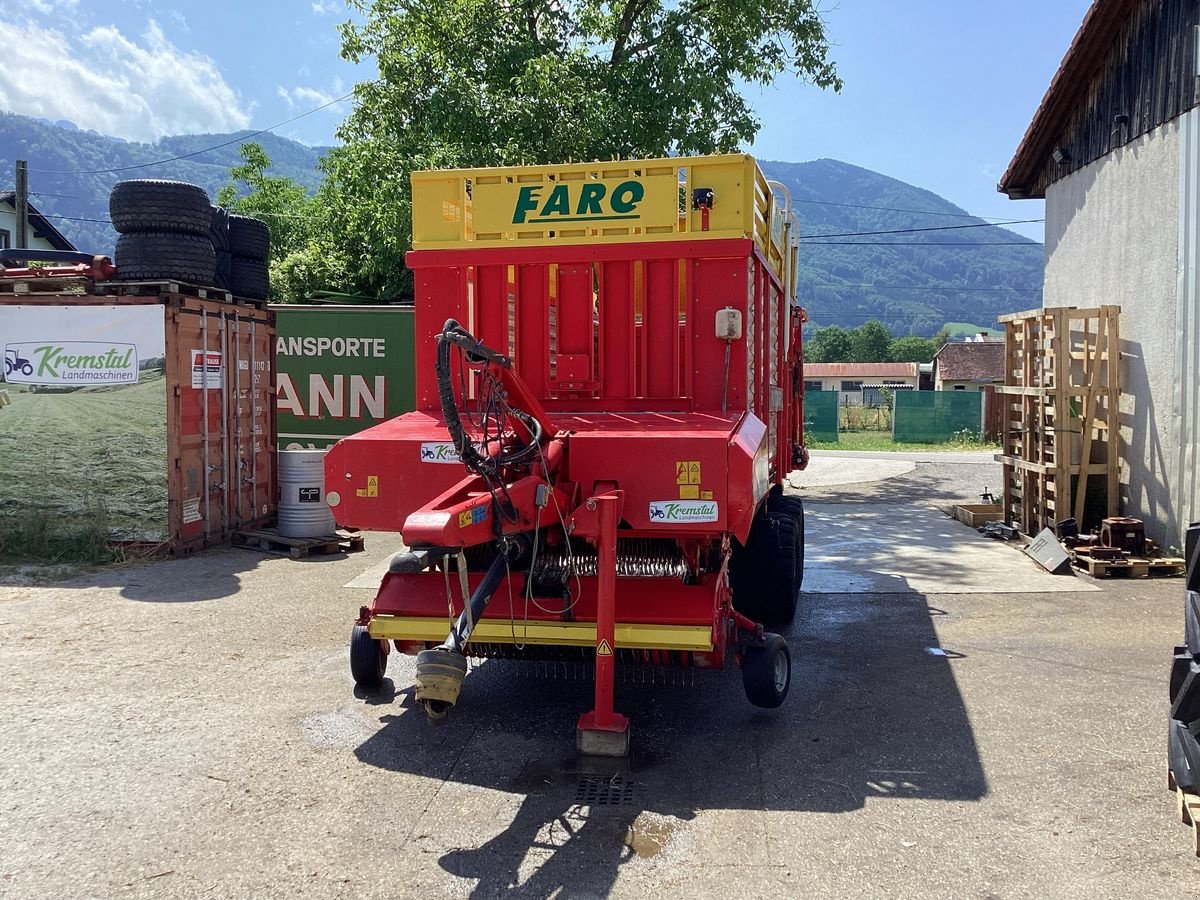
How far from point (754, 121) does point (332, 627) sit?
13297 mm

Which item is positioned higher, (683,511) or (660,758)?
(683,511)

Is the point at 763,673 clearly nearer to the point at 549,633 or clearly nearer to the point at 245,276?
the point at 549,633

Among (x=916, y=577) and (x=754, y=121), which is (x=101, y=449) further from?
(x=754, y=121)

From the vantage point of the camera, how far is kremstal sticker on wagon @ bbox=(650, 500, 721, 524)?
4602 mm

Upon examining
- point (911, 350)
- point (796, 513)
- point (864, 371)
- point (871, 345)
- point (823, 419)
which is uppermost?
point (871, 345)

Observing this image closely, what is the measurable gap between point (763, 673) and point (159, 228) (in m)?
7.89

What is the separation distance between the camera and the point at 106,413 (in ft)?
33.0

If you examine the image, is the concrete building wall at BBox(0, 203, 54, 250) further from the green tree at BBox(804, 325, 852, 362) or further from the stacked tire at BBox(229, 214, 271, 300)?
the green tree at BBox(804, 325, 852, 362)

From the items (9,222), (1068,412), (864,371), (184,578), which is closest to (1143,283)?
(1068,412)

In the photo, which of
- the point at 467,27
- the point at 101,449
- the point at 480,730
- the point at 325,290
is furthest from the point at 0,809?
the point at 467,27

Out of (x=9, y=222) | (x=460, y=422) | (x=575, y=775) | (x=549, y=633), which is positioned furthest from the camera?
(x=9, y=222)

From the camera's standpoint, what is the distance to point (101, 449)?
10094 millimetres

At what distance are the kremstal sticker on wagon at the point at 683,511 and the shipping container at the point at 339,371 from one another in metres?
7.85

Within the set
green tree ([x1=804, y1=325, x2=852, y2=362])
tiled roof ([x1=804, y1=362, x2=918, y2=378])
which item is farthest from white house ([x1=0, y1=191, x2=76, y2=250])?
green tree ([x1=804, y1=325, x2=852, y2=362])
